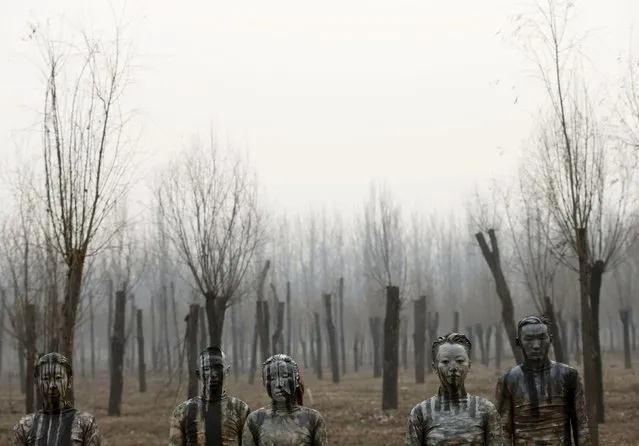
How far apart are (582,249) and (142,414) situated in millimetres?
12984

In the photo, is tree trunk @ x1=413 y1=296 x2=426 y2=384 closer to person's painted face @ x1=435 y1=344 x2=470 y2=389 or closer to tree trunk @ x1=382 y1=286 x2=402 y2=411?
tree trunk @ x1=382 y1=286 x2=402 y2=411

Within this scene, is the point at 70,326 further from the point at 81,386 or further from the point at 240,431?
the point at 81,386

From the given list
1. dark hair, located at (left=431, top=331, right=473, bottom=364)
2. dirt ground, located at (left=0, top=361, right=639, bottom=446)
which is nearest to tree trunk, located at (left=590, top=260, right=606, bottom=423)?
dirt ground, located at (left=0, top=361, right=639, bottom=446)

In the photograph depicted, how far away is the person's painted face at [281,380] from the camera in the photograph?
528cm

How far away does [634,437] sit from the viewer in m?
15.2

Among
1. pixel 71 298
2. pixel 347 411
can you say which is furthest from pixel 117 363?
pixel 71 298

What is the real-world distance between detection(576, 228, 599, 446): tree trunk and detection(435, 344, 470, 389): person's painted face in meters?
9.33

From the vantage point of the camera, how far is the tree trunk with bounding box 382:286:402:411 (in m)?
20.7

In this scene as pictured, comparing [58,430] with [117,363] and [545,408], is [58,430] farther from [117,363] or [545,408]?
[117,363]

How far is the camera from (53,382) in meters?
5.43

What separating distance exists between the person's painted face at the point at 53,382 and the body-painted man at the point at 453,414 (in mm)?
2204

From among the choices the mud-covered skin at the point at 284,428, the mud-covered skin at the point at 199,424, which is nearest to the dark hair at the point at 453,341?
the mud-covered skin at the point at 284,428

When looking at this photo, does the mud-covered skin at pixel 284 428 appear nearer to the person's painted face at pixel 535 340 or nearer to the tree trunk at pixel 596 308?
the person's painted face at pixel 535 340

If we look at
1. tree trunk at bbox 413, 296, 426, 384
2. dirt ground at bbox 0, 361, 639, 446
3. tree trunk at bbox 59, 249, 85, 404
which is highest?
tree trunk at bbox 59, 249, 85, 404
